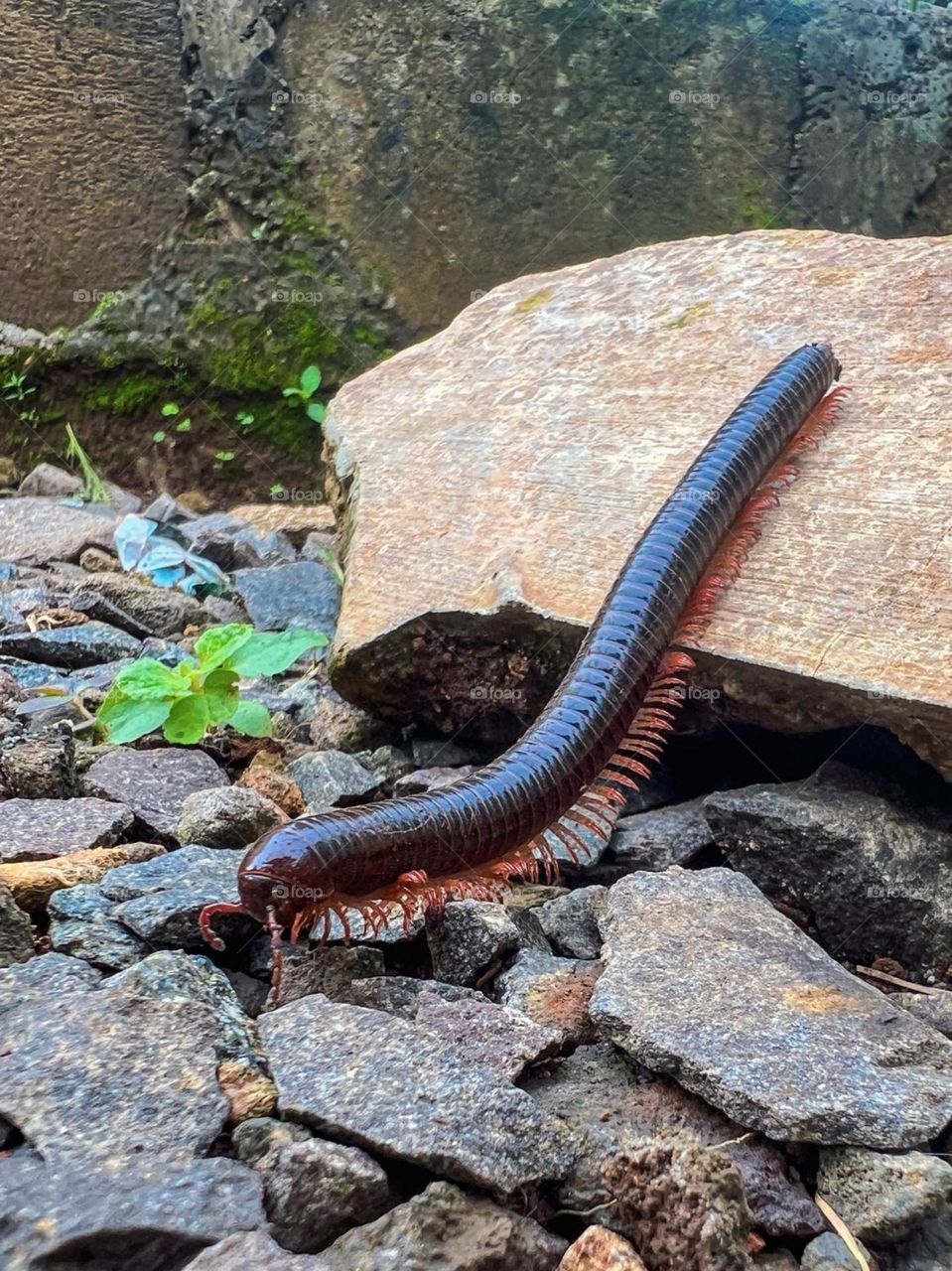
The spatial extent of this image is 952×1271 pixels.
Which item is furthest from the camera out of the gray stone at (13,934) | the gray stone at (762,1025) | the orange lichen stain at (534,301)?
the orange lichen stain at (534,301)

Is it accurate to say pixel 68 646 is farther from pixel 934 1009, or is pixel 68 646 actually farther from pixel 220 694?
pixel 934 1009

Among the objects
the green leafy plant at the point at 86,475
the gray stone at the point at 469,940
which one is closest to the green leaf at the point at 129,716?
the gray stone at the point at 469,940

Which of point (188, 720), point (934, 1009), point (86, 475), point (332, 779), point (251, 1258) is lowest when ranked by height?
point (86, 475)

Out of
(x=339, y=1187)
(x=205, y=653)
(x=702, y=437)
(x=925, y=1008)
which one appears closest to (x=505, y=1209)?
(x=339, y=1187)

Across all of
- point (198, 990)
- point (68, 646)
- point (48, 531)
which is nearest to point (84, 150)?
point (48, 531)

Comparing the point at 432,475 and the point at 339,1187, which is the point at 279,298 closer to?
the point at 432,475

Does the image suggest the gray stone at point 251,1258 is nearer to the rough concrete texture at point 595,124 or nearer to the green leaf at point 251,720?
the green leaf at point 251,720
